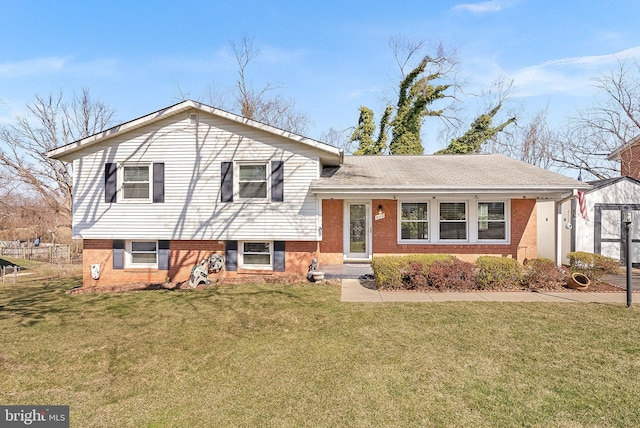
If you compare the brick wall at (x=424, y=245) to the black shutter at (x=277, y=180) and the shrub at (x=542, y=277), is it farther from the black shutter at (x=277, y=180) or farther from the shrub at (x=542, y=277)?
the shrub at (x=542, y=277)

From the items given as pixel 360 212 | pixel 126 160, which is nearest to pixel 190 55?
pixel 126 160

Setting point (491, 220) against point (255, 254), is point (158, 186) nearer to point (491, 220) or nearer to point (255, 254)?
point (255, 254)

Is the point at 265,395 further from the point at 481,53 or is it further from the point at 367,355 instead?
the point at 481,53

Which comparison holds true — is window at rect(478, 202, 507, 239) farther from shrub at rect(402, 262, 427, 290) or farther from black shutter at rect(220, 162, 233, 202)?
black shutter at rect(220, 162, 233, 202)

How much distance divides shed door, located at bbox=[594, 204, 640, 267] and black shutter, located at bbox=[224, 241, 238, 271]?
13.8 meters

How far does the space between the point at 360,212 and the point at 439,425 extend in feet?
30.3

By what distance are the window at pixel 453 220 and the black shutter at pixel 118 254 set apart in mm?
11417

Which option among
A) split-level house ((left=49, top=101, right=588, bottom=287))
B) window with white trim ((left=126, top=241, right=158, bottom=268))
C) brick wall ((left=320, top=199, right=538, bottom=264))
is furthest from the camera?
brick wall ((left=320, top=199, right=538, bottom=264))

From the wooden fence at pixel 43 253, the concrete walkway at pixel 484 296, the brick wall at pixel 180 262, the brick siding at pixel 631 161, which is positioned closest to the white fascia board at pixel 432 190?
the brick wall at pixel 180 262

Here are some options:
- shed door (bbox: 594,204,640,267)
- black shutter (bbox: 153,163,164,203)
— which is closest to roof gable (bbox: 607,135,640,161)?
shed door (bbox: 594,204,640,267)

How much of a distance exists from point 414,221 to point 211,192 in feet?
24.0

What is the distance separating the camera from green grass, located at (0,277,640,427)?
344 centimetres

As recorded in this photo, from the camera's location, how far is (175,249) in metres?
11.1

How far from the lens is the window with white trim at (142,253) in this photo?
11328 millimetres
